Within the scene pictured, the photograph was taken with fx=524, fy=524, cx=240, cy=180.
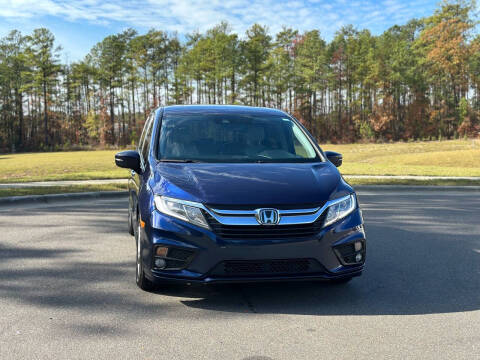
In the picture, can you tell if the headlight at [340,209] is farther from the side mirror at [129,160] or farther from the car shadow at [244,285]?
the side mirror at [129,160]

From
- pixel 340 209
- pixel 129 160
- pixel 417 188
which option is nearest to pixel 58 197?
pixel 129 160

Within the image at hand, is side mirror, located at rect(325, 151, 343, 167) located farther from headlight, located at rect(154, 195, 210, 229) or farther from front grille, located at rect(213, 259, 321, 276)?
headlight, located at rect(154, 195, 210, 229)

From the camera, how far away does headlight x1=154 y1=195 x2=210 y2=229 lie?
4238 millimetres

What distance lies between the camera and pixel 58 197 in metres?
12.2

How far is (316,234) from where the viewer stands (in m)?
4.30

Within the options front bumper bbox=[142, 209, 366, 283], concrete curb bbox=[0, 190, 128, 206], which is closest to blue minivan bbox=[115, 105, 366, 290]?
front bumper bbox=[142, 209, 366, 283]

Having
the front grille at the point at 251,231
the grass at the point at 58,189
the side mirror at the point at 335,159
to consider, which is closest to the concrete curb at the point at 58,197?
the grass at the point at 58,189

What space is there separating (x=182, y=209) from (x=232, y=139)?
1574mm

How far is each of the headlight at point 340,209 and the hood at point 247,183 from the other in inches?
3.8

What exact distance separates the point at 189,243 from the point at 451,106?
81196 millimetres

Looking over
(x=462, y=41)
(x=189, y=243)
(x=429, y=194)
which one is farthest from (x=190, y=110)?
(x=462, y=41)

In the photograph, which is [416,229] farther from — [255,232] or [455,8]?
[455,8]

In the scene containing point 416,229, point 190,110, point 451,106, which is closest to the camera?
point 190,110

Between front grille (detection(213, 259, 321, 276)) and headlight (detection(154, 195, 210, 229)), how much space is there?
1.19 feet
